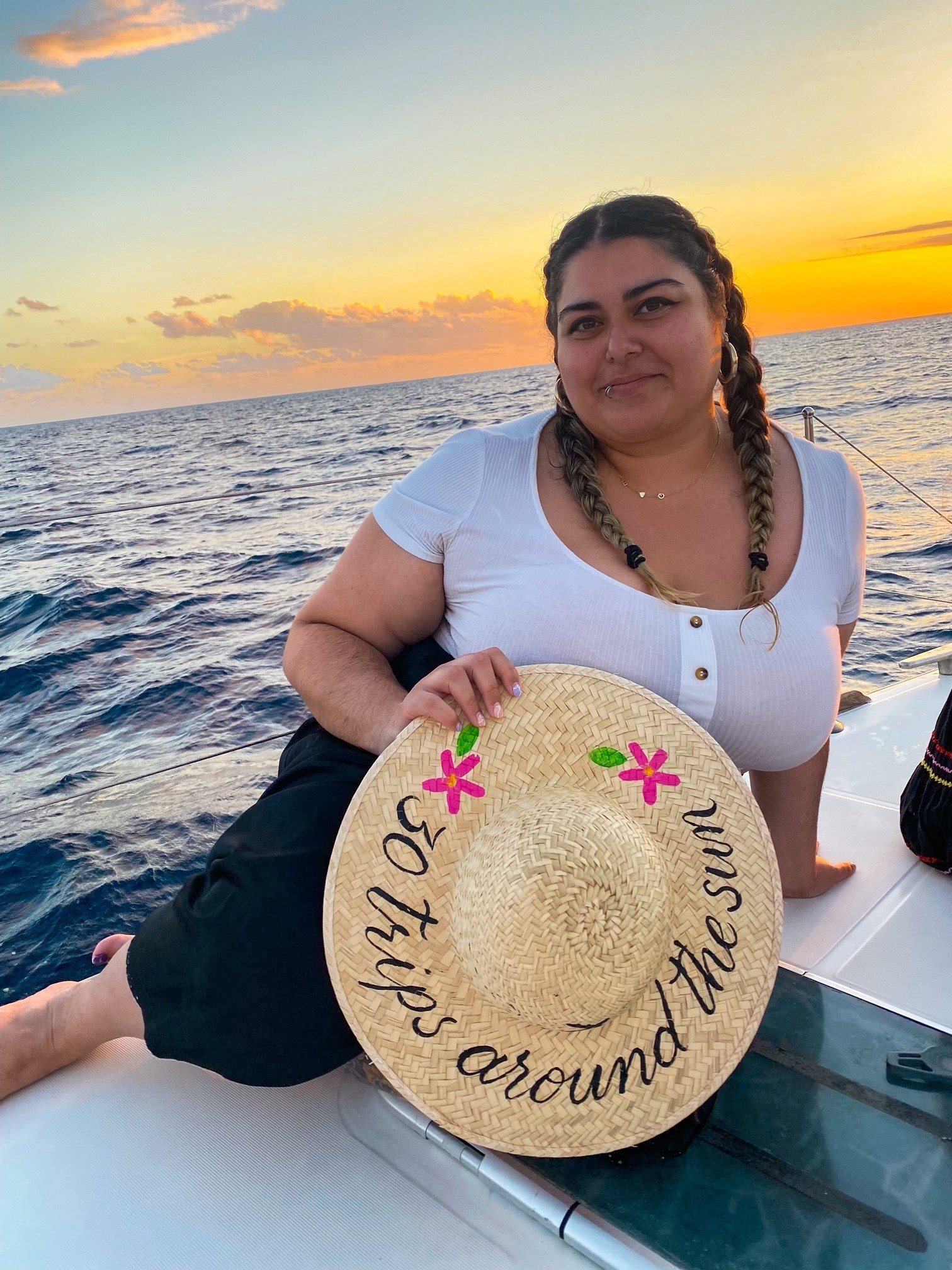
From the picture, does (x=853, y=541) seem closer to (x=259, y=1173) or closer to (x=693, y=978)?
(x=693, y=978)

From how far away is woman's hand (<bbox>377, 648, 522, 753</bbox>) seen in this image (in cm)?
106

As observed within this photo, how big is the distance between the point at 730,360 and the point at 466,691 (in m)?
0.73

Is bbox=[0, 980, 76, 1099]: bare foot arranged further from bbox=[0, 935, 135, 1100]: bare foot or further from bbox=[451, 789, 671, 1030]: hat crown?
bbox=[451, 789, 671, 1030]: hat crown

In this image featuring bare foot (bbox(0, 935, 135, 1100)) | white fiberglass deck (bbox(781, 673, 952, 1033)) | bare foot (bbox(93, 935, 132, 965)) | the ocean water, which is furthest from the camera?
the ocean water

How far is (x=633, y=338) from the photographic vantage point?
1.24 meters

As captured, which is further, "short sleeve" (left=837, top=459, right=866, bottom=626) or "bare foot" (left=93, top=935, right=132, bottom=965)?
"bare foot" (left=93, top=935, right=132, bottom=965)

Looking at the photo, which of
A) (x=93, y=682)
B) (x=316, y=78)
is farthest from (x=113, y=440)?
(x=93, y=682)

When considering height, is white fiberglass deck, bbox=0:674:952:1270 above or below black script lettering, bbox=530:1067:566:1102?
below

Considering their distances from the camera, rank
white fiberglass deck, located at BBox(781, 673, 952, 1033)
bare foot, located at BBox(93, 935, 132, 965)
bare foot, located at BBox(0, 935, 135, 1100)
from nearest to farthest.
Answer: bare foot, located at BBox(0, 935, 135, 1100) → white fiberglass deck, located at BBox(781, 673, 952, 1033) → bare foot, located at BBox(93, 935, 132, 965)

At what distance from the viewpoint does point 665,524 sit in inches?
52.8

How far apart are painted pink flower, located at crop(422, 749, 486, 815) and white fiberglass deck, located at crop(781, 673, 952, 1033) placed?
2.24ft

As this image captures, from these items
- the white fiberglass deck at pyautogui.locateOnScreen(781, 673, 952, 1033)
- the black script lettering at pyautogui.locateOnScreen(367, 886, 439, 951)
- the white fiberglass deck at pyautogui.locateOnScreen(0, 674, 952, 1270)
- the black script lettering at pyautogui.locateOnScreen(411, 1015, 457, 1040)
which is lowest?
the white fiberglass deck at pyautogui.locateOnScreen(781, 673, 952, 1033)

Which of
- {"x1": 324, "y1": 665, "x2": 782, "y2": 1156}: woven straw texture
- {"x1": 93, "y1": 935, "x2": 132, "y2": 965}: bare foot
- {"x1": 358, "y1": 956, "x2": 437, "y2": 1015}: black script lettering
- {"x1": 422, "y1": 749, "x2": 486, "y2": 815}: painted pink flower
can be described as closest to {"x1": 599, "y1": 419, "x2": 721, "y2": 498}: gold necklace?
{"x1": 324, "y1": 665, "x2": 782, "y2": 1156}: woven straw texture

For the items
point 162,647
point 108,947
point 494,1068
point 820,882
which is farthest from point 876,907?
point 162,647
